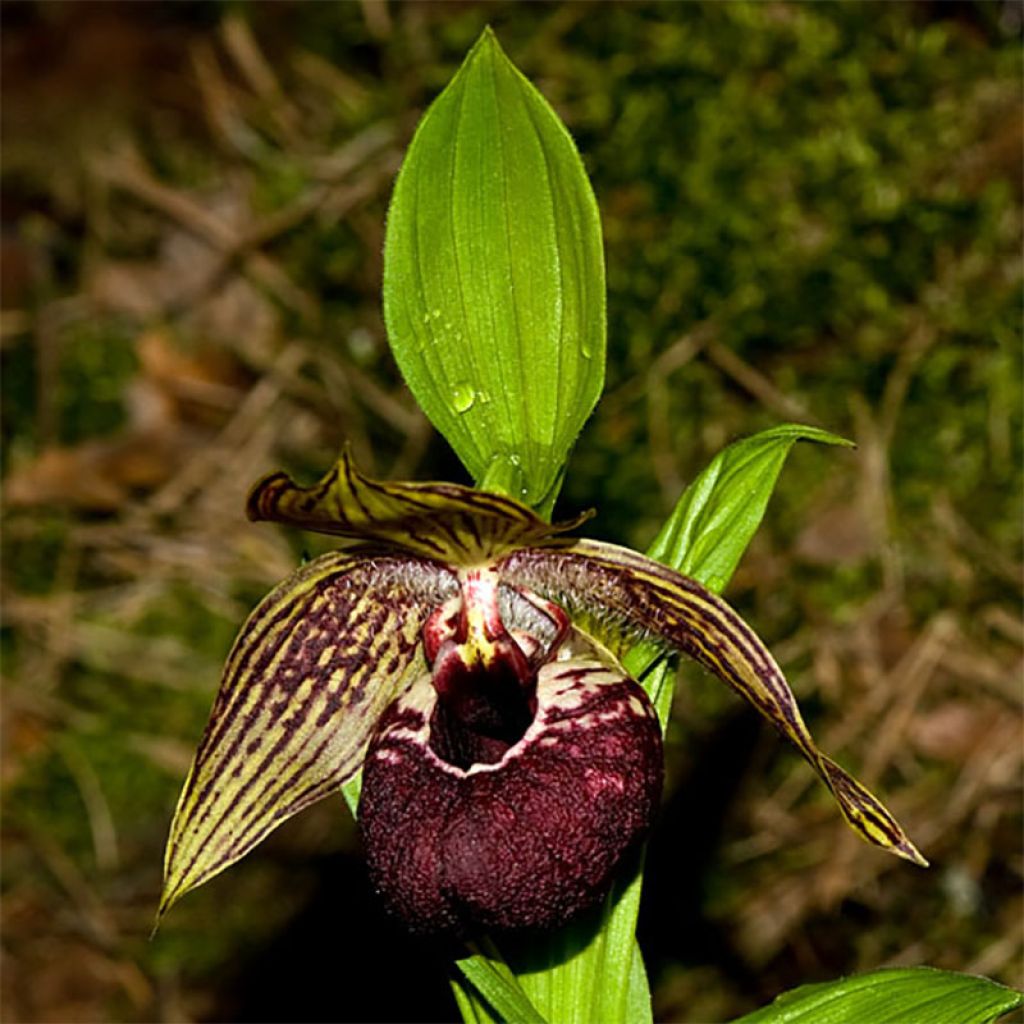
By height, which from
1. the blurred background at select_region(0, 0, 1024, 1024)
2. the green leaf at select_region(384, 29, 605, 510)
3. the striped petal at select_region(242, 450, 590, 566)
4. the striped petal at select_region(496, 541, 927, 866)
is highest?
the green leaf at select_region(384, 29, 605, 510)

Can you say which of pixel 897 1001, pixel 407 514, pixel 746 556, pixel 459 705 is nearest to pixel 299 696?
pixel 459 705

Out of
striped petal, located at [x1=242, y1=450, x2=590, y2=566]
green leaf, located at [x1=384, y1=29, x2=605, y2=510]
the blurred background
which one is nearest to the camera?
striped petal, located at [x1=242, y1=450, x2=590, y2=566]

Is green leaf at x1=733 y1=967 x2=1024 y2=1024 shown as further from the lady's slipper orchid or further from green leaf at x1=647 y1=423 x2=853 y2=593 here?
green leaf at x1=647 y1=423 x2=853 y2=593

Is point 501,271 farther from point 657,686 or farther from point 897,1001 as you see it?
point 897,1001

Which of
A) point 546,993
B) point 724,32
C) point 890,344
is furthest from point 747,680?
point 724,32

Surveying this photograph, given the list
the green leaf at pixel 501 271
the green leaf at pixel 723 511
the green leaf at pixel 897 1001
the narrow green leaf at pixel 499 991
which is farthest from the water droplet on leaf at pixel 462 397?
the green leaf at pixel 897 1001

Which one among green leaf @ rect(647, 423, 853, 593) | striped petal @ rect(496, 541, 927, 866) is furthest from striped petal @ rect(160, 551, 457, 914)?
green leaf @ rect(647, 423, 853, 593)

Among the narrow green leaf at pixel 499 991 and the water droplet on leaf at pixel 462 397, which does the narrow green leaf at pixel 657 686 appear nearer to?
the narrow green leaf at pixel 499 991

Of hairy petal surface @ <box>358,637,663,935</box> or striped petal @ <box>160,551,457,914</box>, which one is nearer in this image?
hairy petal surface @ <box>358,637,663,935</box>
